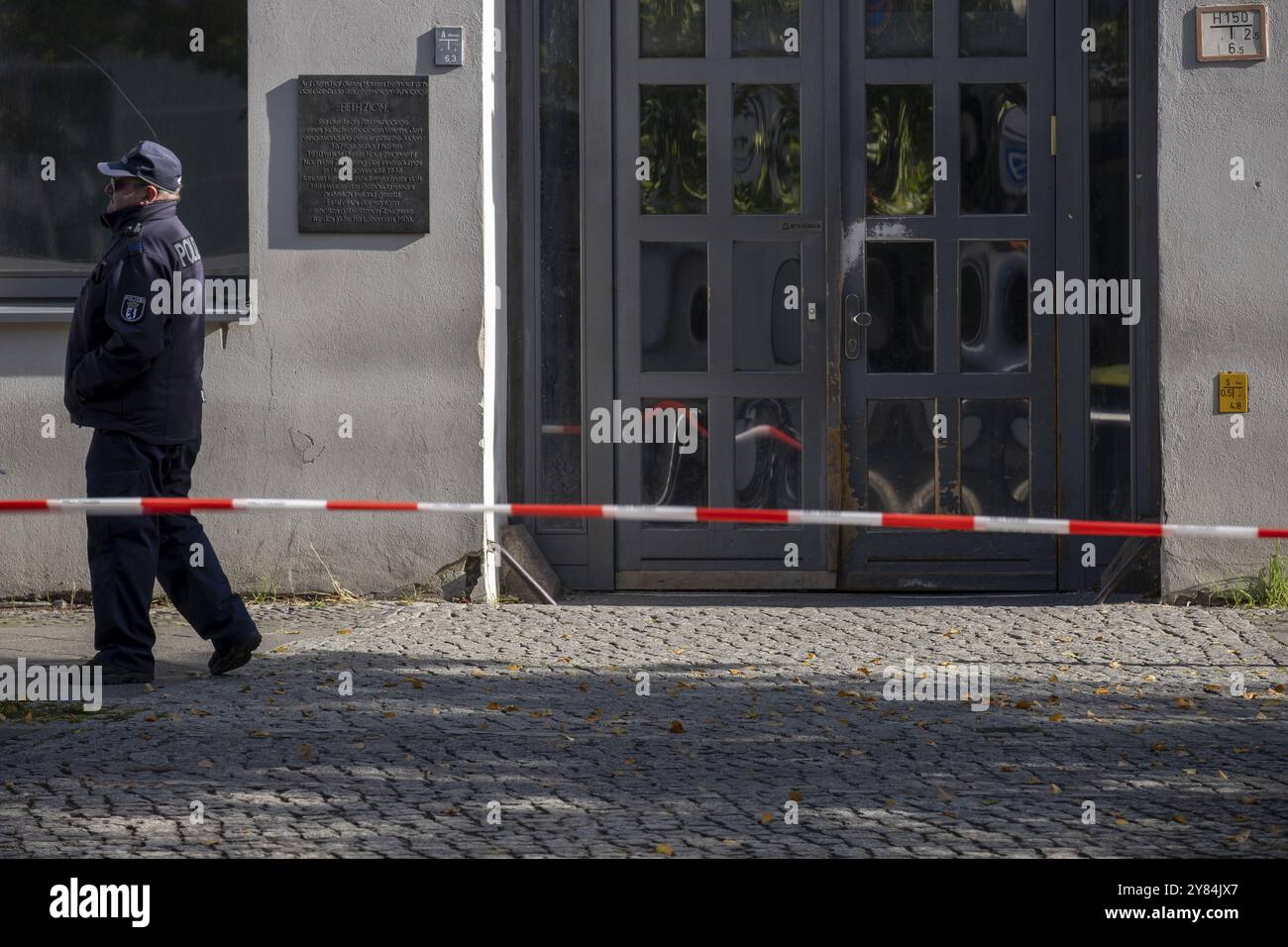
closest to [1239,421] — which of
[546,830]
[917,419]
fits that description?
[917,419]

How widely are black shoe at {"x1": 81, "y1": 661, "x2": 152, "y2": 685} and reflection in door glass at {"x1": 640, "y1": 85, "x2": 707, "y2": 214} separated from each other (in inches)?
153

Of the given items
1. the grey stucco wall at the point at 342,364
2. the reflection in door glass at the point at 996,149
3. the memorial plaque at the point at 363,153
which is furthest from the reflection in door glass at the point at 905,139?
the memorial plaque at the point at 363,153

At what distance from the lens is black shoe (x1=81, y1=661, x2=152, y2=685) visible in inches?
268

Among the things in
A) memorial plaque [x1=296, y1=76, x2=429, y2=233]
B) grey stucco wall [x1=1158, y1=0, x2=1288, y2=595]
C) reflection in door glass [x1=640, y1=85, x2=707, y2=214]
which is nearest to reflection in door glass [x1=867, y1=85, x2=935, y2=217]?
reflection in door glass [x1=640, y1=85, x2=707, y2=214]

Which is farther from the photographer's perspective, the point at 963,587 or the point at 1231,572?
the point at 963,587

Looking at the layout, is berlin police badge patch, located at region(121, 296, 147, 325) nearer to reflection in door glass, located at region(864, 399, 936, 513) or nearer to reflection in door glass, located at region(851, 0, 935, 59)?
reflection in door glass, located at region(864, 399, 936, 513)

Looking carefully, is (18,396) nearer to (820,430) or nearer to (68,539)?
(68,539)

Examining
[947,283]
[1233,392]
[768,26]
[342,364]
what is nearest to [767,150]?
[768,26]

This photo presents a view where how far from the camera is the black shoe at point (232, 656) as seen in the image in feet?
22.7

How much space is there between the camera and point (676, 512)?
527 centimetres

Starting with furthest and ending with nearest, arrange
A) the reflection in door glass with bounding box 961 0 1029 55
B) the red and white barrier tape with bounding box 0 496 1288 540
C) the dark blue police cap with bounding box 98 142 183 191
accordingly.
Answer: the reflection in door glass with bounding box 961 0 1029 55 → the dark blue police cap with bounding box 98 142 183 191 → the red and white barrier tape with bounding box 0 496 1288 540

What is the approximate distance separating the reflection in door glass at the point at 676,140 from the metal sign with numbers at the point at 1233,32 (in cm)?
250

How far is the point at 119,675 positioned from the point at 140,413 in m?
1.00

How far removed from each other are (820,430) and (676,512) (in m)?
4.27
